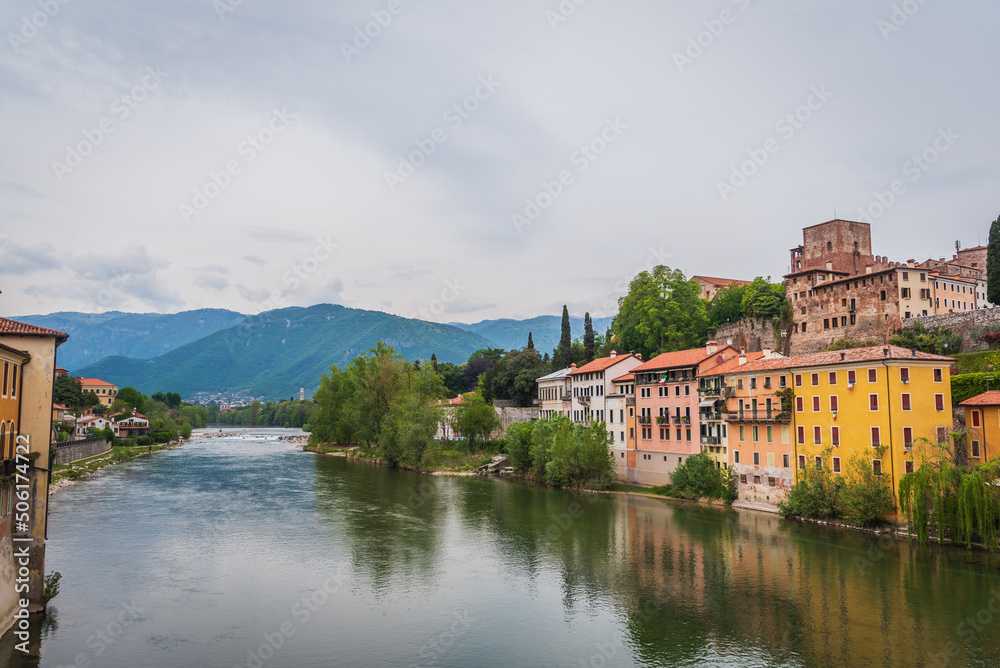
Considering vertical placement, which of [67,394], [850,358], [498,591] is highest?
[850,358]

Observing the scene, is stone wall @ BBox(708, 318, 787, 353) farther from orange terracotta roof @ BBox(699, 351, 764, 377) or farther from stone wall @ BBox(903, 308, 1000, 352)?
Answer: orange terracotta roof @ BBox(699, 351, 764, 377)

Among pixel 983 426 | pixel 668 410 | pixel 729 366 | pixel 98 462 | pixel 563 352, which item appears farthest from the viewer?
pixel 563 352

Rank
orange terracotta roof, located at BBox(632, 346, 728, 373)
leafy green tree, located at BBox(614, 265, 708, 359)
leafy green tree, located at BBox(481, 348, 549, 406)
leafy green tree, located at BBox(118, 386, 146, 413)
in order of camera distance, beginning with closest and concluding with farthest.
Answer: orange terracotta roof, located at BBox(632, 346, 728, 373) < leafy green tree, located at BBox(614, 265, 708, 359) < leafy green tree, located at BBox(481, 348, 549, 406) < leafy green tree, located at BBox(118, 386, 146, 413)

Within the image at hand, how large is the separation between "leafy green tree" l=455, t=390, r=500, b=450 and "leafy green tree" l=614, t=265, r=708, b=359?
60.6ft

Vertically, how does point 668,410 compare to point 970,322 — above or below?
below

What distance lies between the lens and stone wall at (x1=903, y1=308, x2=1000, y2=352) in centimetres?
4925

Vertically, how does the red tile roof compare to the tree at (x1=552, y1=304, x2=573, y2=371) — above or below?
below

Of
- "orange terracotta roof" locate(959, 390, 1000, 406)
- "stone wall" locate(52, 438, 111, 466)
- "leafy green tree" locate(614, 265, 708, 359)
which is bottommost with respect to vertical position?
"stone wall" locate(52, 438, 111, 466)

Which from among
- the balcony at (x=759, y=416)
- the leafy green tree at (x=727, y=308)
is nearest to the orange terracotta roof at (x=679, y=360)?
the balcony at (x=759, y=416)

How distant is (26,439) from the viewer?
2084cm

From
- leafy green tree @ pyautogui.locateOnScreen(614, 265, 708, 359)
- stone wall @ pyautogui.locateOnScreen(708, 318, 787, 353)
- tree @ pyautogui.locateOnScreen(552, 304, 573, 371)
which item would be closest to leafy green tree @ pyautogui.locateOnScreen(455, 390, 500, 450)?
tree @ pyautogui.locateOnScreen(552, 304, 573, 371)

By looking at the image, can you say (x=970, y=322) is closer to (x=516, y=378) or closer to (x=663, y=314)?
(x=663, y=314)

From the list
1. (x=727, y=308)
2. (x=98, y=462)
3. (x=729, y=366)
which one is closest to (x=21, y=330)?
(x=729, y=366)

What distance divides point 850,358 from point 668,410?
54.2ft
